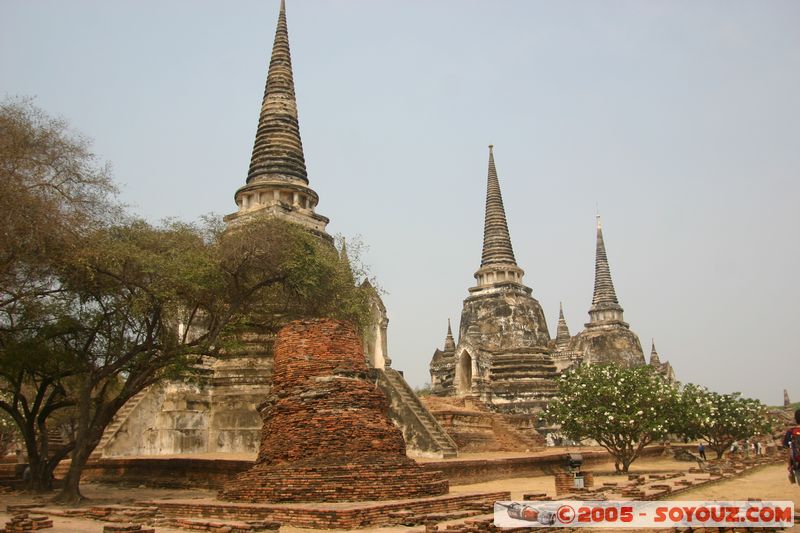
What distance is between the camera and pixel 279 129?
2730 centimetres

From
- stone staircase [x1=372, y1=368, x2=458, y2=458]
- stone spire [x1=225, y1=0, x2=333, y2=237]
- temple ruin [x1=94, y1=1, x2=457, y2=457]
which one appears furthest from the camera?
stone spire [x1=225, y1=0, x2=333, y2=237]

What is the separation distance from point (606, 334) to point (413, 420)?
28.2m

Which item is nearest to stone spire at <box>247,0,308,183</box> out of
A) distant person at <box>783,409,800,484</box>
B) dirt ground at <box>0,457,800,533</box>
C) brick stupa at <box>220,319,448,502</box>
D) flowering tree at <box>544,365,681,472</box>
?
flowering tree at <box>544,365,681,472</box>

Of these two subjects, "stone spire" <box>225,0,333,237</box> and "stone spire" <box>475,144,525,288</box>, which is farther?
"stone spire" <box>475,144,525,288</box>

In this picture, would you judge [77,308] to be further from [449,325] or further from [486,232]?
[449,325]

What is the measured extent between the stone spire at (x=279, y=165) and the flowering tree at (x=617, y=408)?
373 inches

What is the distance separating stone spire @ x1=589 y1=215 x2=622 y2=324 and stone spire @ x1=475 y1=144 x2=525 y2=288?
1260 centimetres

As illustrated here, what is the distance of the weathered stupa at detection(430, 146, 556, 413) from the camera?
32.6 metres

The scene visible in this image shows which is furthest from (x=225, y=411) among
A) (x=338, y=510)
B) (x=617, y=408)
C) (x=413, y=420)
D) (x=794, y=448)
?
(x=794, y=448)

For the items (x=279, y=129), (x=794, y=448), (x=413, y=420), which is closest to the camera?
(x=794, y=448)

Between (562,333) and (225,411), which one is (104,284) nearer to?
(225,411)

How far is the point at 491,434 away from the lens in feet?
85.4

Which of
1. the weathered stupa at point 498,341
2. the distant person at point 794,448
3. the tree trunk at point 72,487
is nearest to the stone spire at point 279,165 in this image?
the weathered stupa at point 498,341

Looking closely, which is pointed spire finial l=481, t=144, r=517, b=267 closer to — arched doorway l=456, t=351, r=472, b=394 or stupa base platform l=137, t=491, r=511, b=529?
arched doorway l=456, t=351, r=472, b=394
